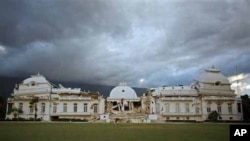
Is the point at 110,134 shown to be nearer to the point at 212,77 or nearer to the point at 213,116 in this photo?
the point at 213,116

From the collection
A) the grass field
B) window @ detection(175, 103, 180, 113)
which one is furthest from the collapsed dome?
the grass field

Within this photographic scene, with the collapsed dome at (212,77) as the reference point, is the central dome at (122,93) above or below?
below

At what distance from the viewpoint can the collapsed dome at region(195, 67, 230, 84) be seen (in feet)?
247

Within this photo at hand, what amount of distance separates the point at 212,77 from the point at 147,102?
55.1 ft

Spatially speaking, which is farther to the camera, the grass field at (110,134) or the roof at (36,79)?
the roof at (36,79)

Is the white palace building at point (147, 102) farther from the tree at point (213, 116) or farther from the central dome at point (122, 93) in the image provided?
the tree at point (213, 116)

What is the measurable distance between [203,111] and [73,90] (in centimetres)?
3083

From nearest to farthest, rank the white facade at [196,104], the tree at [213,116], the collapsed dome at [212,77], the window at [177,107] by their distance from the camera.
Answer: the tree at [213,116], the white facade at [196,104], the window at [177,107], the collapsed dome at [212,77]

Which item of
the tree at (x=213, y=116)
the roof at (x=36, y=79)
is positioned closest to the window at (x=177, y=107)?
the tree at (x=213, y=116)

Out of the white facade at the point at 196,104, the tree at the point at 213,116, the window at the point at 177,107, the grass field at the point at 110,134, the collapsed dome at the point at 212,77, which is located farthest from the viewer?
the collapsed dome at the point at 212,77

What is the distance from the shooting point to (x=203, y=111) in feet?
234

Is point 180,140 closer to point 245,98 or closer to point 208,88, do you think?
point 208,88

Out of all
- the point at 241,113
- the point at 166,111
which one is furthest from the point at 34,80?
the point at 241,113

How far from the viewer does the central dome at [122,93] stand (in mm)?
77938
